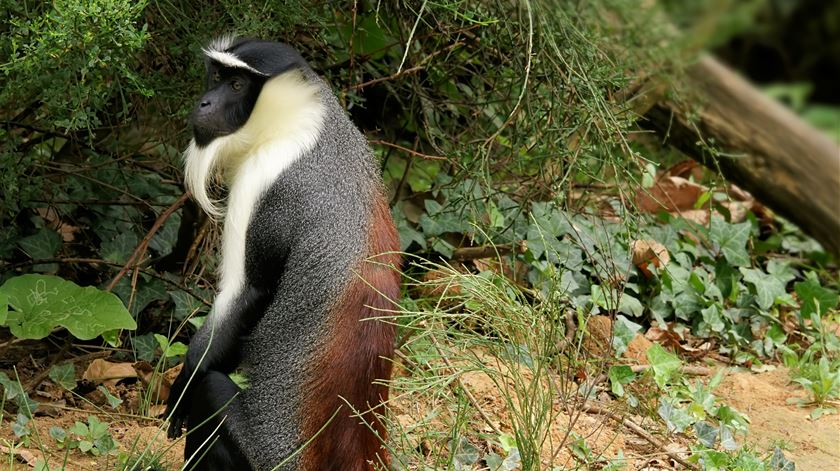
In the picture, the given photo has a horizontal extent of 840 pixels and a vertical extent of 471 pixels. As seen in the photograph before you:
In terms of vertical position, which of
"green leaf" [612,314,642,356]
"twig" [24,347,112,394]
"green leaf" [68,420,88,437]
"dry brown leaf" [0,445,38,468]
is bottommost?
"twig" [24,347,112,394]

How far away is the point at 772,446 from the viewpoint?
502 centimetres

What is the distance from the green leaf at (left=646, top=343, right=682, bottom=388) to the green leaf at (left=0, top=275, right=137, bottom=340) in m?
2.65

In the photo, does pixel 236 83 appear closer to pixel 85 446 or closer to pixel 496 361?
pixel 496 361

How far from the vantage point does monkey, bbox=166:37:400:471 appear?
4.08 m

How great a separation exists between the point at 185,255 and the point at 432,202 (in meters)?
1.49

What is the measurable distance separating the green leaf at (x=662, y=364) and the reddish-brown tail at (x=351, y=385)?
184cm

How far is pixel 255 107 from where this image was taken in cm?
431

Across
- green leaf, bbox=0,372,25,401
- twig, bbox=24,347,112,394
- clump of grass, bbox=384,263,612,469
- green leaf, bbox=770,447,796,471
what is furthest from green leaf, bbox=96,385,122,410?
green leaf, bbox=770,447,796,471

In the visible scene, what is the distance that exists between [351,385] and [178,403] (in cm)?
77

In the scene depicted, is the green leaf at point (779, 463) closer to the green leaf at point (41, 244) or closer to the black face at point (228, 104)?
the black face at point (228, 104)

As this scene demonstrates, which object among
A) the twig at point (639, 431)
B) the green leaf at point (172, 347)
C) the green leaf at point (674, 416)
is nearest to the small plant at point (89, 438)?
the green leaf at point (172, 347)

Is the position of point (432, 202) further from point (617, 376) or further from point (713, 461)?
point (713, 461)

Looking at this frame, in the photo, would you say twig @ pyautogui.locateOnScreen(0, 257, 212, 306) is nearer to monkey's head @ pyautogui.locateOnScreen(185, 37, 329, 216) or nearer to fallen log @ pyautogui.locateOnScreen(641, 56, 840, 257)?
monkey's head @ pyautogui.locateOnScreen(185, 37, 329, 216)

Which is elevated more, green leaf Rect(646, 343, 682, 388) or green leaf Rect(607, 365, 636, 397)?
green leaf Rect(646, 343, 682, 388)
